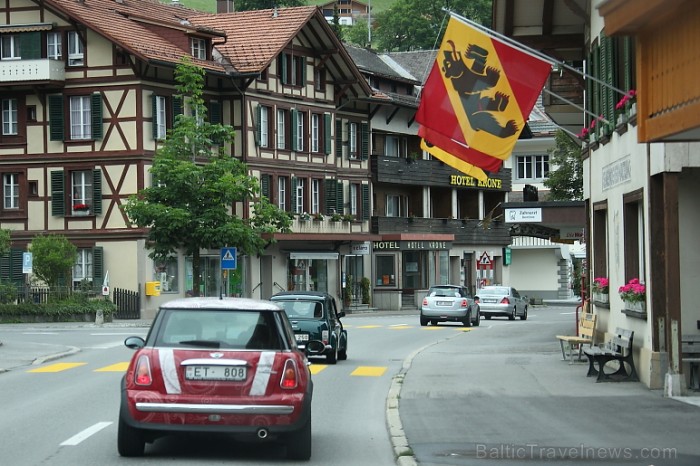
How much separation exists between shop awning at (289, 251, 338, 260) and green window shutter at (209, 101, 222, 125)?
772 cm

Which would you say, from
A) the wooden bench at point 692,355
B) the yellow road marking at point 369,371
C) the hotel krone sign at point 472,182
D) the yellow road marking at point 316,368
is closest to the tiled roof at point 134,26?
the hotel krone sign at point 472,182

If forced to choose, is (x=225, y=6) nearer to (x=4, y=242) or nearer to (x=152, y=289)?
(x=152, y=289)

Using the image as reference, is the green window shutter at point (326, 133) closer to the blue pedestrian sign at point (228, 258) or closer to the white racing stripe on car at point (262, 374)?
the blue pedestrian sign at point (228, 258)

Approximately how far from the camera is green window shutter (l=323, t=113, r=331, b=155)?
201 ft

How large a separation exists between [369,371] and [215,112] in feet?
107

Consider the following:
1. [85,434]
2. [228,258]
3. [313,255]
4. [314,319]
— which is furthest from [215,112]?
[85,434]

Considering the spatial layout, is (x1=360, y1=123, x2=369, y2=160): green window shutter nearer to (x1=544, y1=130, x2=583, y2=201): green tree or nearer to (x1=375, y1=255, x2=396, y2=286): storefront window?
(x1=375, y1=255, x2=396, y2=286): storefront window

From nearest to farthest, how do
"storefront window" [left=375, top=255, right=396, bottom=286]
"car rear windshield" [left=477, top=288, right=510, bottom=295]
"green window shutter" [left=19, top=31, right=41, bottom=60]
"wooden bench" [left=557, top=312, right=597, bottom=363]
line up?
"wooden bench" [left=557, top=312, right=597, bottom=363] < "green window shutter" [left=19, top=31, right=41, bottom=60] < "car rear windshield" [left=477, top=288, right=510, bottom=295] < "storefront window" [left=375, top=255, right=396, bottom=286]

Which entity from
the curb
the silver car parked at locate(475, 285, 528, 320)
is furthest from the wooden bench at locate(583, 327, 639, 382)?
the silver car parked at locate(475, 285, 528, 320)

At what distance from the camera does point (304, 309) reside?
26.0 metres

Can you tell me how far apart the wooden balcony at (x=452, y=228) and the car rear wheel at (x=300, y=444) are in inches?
2046

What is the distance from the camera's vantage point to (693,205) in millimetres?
18922

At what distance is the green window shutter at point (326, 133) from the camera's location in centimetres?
6134

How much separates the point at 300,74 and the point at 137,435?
4840 centimetres
